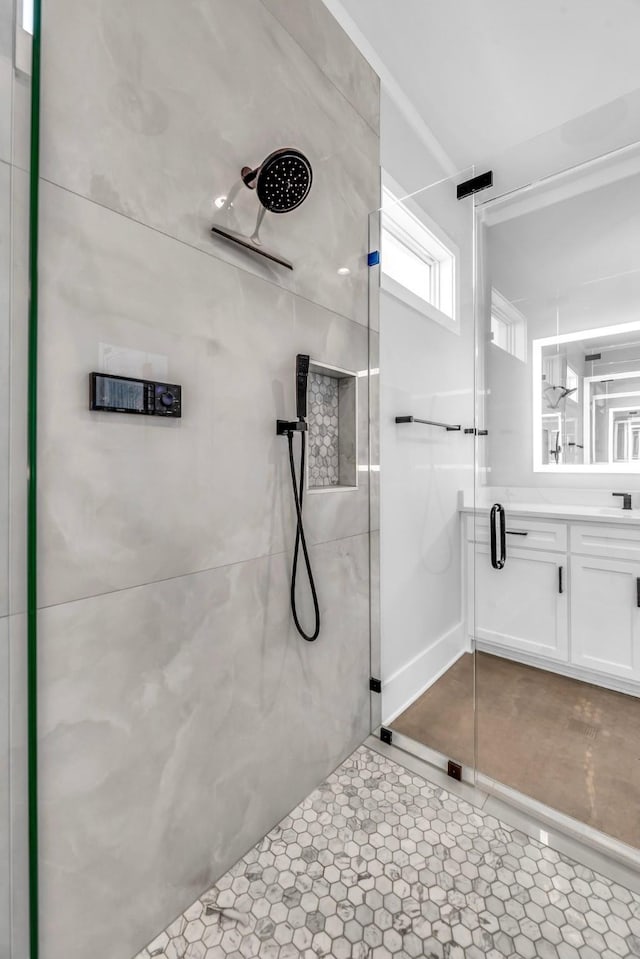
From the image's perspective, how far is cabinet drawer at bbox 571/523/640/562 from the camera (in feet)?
5.00

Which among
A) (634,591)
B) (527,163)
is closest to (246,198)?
(527,163)

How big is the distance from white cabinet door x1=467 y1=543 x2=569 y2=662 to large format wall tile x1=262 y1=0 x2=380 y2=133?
1858 millimetres

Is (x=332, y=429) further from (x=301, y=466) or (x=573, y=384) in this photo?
(x=573, y=384)

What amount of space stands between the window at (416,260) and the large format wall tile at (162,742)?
4.02 feet

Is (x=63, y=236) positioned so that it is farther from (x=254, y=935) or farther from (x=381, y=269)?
(x=254, y=935)

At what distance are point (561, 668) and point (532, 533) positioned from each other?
49 centimetres

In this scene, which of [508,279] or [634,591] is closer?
[634,591]

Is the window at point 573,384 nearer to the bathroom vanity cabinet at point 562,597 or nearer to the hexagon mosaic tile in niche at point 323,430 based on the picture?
the bathroom vanity cabinet at point 562,597

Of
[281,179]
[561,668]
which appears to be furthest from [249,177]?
[561,668]

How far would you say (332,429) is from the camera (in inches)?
69.8

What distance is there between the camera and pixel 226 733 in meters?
1.25

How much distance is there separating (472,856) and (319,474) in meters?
1.26

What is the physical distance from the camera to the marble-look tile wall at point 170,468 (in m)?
0.92

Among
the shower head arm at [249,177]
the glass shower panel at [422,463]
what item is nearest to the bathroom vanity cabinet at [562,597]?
the glass shower panel at [422,463]
